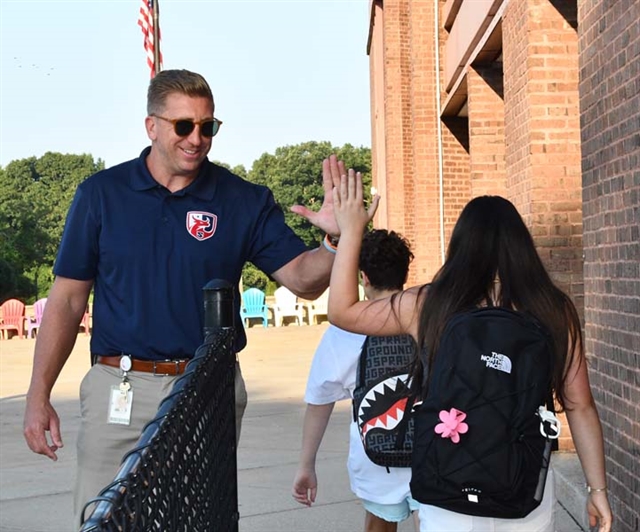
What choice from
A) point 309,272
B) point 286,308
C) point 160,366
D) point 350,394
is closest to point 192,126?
point 309,272

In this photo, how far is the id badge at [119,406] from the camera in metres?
4.02

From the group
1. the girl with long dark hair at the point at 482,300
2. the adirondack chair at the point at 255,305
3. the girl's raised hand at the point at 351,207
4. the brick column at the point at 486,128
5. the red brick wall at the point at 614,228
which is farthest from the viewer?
the adirondack chair at the point at 255,305

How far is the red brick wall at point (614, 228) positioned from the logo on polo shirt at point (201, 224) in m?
2.27

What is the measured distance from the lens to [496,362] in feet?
9.81

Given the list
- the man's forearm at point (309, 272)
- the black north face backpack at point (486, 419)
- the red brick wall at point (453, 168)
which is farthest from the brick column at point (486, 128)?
the black north face backpack at point (486, 419)

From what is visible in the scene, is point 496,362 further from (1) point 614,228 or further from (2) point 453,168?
(2) point 453,168

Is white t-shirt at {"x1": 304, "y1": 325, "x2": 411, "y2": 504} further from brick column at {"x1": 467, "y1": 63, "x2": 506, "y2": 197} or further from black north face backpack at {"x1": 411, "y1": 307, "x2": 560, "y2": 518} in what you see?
brick column at {"x1": 467, "y1": 63, "x2": 506, "y2": 197}

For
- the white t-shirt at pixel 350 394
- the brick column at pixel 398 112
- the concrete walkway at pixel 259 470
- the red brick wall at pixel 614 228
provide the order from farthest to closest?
the brick column at pixel 398 112 < the concrete walkway at pixel 259 470 < the red brick wall at pixel 614 228 < the white t-shirt at pixel 350 394

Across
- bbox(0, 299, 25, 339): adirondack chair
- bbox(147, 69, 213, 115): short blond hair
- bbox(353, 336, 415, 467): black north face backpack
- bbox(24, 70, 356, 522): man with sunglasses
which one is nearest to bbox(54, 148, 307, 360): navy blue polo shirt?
bbox(24, 70, 356, 522): man with sunglasses

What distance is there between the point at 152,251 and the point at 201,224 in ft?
0.72

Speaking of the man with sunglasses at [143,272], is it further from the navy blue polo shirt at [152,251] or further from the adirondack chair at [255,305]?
the adirondack chair at [255,305]

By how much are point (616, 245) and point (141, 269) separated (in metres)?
2.80

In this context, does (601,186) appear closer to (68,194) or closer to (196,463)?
(196,463)

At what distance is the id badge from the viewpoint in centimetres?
402
